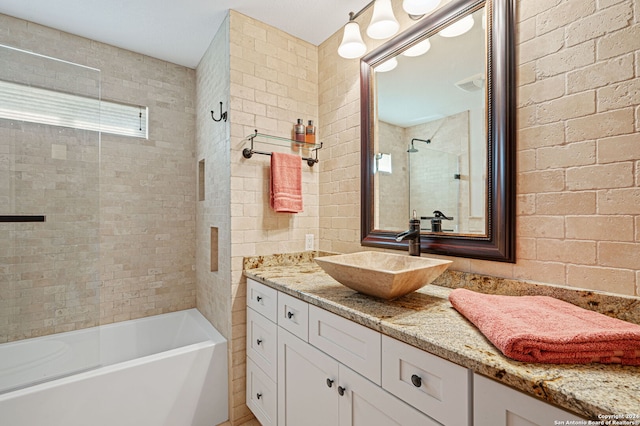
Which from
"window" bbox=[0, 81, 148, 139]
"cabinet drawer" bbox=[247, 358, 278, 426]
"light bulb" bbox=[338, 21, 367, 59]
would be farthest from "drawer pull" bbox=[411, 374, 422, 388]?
"window" bbox=[0, 81, 148, 139]

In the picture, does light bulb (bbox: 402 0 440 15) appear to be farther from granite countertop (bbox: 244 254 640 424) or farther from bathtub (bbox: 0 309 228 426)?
bathtub (bbox: 0 309 228 426)

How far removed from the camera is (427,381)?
0.83 meters

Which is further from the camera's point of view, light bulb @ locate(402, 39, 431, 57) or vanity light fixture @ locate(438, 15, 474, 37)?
light bulb @ locate(402, 39, 431, 57)

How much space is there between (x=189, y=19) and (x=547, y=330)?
101 inches

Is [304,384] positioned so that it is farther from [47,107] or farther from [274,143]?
[47,107]

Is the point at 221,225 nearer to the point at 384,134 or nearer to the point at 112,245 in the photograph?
the point at 112,245

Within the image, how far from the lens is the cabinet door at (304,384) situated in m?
1.18

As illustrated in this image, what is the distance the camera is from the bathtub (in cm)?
147

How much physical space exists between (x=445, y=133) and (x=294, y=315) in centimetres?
120

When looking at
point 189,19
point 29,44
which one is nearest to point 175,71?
point 189,19

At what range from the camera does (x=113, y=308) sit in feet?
7.75

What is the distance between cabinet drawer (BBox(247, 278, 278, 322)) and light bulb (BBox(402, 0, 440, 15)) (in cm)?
160

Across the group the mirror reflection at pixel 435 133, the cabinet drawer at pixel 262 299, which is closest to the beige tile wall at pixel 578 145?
the mirror reflection at pixel 435 133

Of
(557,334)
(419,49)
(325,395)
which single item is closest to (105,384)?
(325,395)
